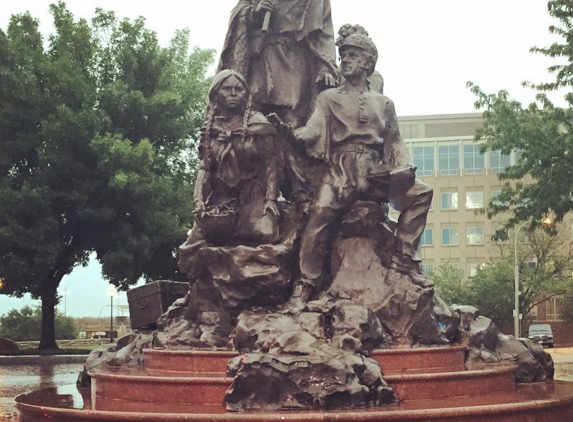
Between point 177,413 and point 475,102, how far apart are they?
22.0 meters

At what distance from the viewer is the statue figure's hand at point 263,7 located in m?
12.4

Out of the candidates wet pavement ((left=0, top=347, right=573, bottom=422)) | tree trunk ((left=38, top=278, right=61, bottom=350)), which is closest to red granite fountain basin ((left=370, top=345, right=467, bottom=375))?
wet pavement ((left=0, top=347, right=573, bottom=422))

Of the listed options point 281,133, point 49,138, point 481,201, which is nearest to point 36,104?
point 49,138

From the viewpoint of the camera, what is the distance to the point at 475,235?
62375 mm

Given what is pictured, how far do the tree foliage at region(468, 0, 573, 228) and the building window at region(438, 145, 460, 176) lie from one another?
36.3 metres

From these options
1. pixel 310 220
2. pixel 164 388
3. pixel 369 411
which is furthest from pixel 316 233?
pixel 369 411

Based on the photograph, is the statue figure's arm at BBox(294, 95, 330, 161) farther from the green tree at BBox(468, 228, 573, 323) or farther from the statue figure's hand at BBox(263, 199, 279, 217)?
the green tree at BBox(468, 228, 573, 323)

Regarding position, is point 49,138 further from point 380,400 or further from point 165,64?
point 380,400

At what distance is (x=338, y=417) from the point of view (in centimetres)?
791

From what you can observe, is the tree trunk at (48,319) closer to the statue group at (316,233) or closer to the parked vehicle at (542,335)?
the statue group at (316,233)

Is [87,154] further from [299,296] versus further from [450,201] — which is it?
[450,201]

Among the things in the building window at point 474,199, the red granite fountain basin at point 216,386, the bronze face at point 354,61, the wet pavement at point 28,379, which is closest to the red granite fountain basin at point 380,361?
the red granite fountain basin at point 216,386

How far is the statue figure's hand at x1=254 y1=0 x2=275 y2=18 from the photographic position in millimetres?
12367

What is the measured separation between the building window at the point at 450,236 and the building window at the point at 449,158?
3.73 meters
